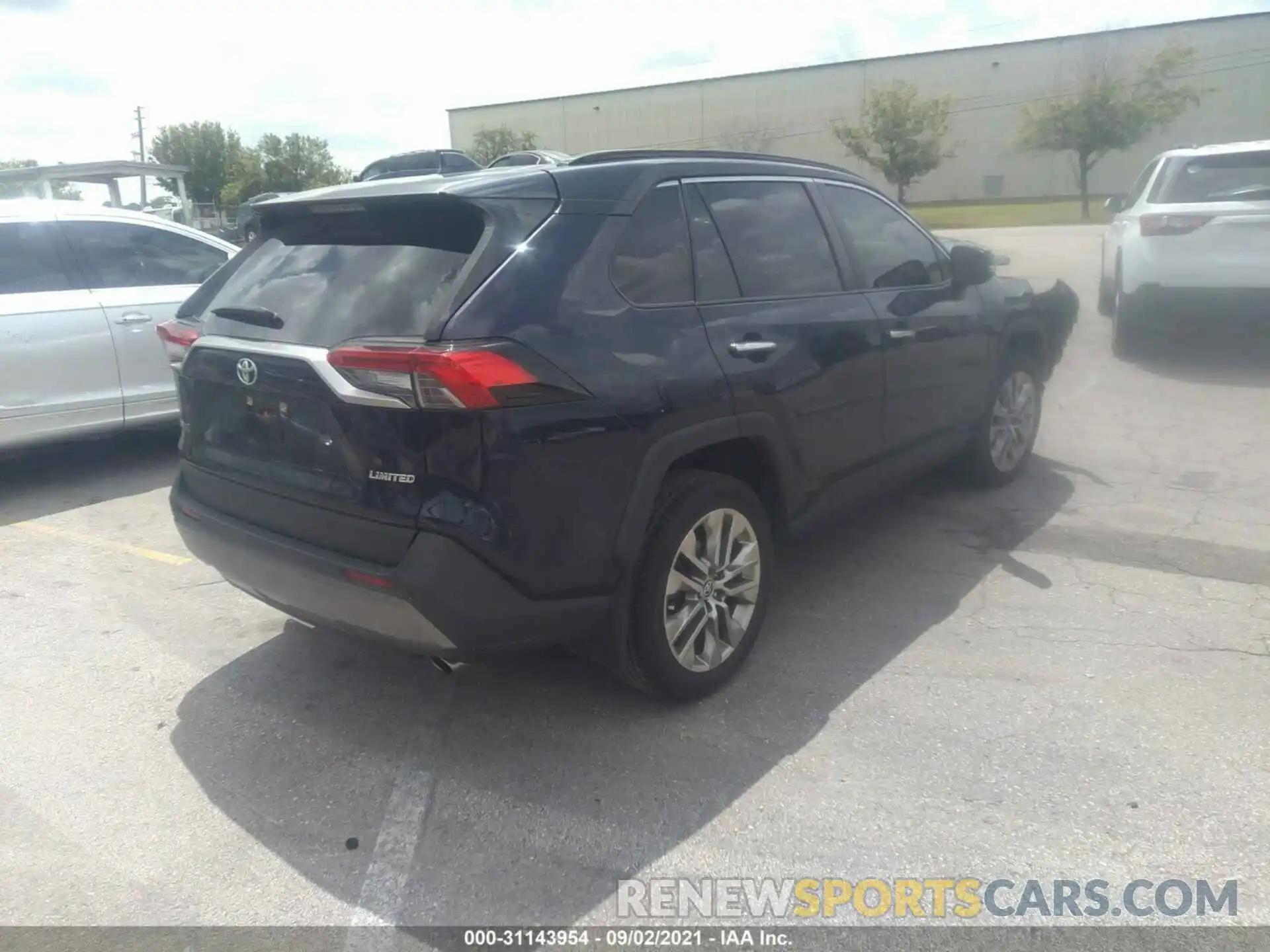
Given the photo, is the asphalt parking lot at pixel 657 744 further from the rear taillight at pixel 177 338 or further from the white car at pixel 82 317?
the white car at pixel 82 317

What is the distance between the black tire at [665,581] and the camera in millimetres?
3225

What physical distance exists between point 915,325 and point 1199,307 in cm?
529

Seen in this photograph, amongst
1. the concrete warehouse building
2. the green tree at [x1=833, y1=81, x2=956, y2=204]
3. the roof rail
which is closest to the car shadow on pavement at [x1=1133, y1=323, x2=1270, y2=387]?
the roof rail

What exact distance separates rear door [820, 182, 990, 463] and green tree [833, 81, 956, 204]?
46830 millimetres

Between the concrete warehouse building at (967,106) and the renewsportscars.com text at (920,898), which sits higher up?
the concrete warehouse building at (967,106)

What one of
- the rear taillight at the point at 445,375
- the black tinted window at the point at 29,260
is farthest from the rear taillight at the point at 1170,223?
the black tinted window at the point at 29,260

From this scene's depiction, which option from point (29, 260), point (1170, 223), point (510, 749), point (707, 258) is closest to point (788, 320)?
point (707, 258)

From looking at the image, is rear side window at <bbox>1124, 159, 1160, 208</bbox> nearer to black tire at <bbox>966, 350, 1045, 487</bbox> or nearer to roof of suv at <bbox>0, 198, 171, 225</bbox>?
black tire at <bbox>966, 350, 1045, 487</bbox>

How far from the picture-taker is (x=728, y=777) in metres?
3.11

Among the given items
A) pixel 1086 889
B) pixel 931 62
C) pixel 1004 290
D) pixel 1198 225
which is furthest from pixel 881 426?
pixel 931 62

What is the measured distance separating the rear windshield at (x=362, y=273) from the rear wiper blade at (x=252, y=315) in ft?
0.04

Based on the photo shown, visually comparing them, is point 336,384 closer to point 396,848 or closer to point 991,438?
point 396,848

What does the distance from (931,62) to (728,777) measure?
209 ft

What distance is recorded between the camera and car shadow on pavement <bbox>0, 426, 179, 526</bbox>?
6.15 m
